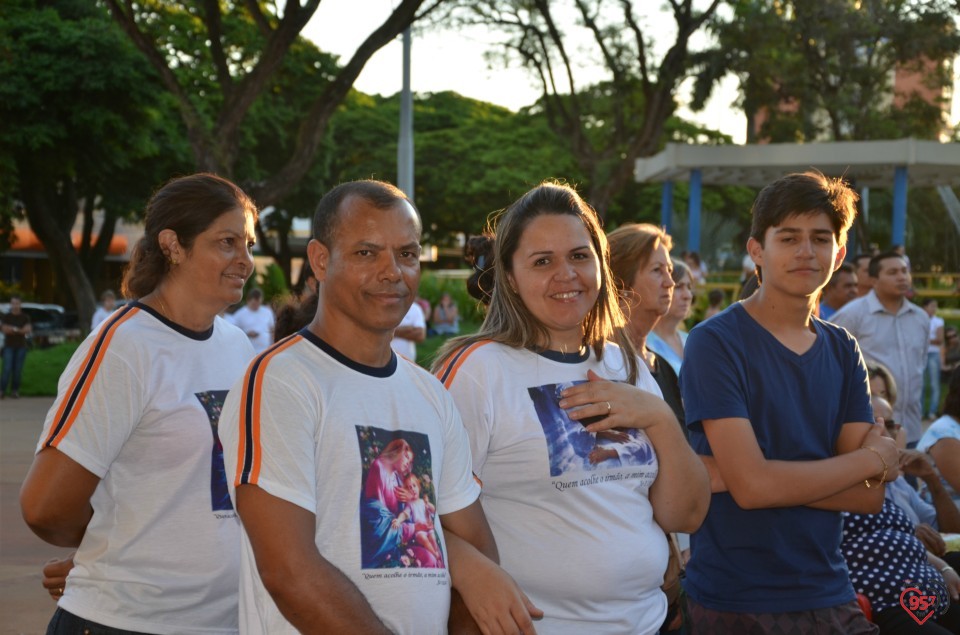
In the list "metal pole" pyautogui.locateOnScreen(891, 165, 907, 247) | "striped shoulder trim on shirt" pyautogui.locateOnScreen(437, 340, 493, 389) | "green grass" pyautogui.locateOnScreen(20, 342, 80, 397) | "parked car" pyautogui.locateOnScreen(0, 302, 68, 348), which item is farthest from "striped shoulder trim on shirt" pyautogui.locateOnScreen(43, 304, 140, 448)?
"parked car" pyautogui.locateOnScreen(0, 302, 68, 348)

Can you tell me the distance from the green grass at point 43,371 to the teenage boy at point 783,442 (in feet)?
57.2

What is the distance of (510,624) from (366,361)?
0.64 m

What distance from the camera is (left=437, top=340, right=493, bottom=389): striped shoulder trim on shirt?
9.40ft

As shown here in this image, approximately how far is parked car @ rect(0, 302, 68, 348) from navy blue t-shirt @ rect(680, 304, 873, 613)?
29.6 m

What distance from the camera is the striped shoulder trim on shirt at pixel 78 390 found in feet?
9.00

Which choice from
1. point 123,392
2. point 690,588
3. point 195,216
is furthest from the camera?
point 690,588

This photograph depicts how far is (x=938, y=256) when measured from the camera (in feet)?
141

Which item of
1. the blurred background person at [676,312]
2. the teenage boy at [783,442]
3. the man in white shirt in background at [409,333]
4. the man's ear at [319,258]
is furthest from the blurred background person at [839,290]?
the man's ear at [319,258]

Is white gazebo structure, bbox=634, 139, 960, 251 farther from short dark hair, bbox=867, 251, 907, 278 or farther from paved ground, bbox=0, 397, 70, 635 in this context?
paved ground, bbox=0, 397, 70, 635

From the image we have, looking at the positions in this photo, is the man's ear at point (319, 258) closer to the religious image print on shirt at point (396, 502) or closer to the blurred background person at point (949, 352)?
the religious image print on shirt at point (396, 502)

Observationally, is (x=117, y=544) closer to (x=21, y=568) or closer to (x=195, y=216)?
(x=195, y=216)

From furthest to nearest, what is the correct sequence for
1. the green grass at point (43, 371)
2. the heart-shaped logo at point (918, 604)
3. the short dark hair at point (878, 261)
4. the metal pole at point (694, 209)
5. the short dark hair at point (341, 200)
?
the metal pole at point (694, 209) < the green grass at point (43, 371) < the short dark hair at point (878, 261) < the heart-shaped logo at point (918, 604) < the short dark hair at point (341, 200)

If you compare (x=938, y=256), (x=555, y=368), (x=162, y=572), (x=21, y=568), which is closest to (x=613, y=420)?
(x=555, y=368)

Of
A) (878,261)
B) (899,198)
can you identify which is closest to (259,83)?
(878,261)
